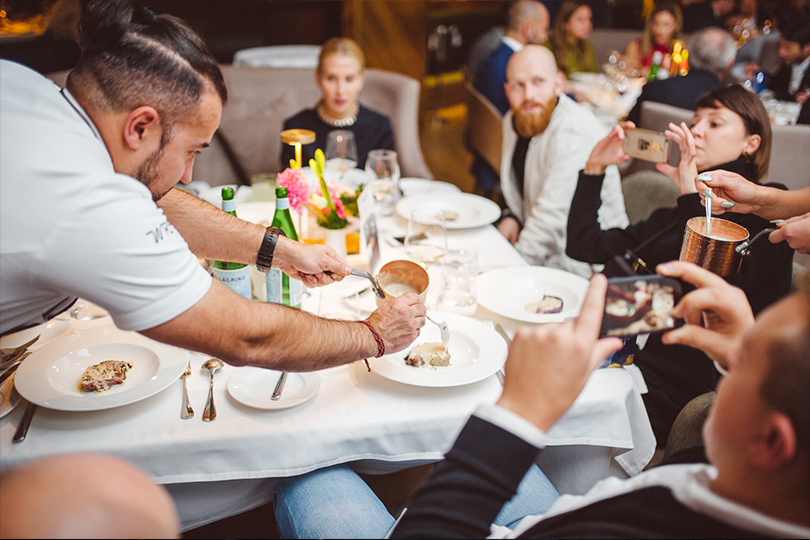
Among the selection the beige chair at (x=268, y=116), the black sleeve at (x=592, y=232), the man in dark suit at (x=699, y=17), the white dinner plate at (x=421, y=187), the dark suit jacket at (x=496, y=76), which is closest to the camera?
the black sleeve at (x=592, y=232)

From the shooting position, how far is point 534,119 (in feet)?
8.79

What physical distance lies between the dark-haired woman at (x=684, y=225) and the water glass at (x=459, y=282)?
0.54 metres

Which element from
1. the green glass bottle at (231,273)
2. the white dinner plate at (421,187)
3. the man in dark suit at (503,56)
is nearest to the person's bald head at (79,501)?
the green glass bottle at (231,273)

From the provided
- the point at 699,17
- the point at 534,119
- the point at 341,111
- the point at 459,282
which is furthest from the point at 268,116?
the point at 699,17

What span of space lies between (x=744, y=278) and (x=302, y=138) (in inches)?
57.6

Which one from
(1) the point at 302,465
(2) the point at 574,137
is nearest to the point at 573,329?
(1) the point at 302,465

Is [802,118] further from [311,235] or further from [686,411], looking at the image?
[311,235]

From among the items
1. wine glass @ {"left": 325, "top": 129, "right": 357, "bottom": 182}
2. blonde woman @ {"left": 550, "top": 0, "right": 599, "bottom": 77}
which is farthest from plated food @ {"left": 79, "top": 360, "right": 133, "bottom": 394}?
blonde woman @ {"left": 550, "top": 0, "right": 599, "bottom": 77}

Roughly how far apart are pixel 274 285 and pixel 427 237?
0.57 meters

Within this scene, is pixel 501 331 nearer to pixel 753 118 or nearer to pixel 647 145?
pixel 647 145

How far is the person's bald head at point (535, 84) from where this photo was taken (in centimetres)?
263

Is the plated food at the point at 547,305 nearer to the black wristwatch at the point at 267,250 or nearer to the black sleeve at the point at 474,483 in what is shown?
the black wristwatch at the point at 267,250

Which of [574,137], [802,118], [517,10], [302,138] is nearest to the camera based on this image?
[302,138]

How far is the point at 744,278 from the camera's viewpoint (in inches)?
60.9
